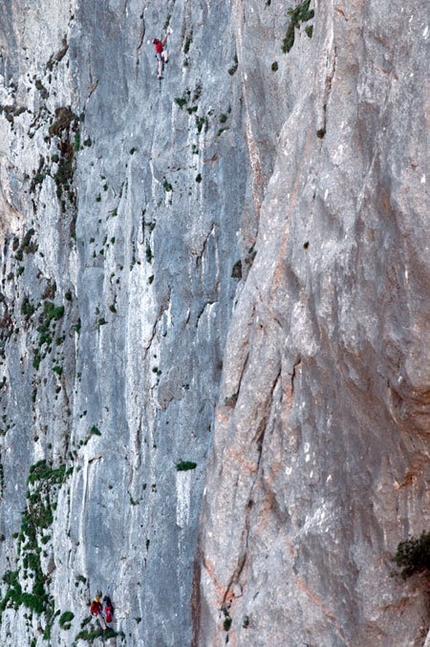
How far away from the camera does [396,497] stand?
18797 mm

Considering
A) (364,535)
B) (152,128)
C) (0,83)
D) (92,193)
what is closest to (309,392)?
(364,535)

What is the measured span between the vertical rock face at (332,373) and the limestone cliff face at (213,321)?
0.19ft

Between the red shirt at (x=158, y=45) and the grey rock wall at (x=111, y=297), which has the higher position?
→ the red shirt at (x=158, y=45)

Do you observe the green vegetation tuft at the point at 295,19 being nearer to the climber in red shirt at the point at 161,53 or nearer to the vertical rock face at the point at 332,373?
the vertical rock face at the point at 332,373

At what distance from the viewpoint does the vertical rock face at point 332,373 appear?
17.5 meters

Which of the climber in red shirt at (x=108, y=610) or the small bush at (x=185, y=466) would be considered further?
the climber in red shirt at (x=108, y=610)

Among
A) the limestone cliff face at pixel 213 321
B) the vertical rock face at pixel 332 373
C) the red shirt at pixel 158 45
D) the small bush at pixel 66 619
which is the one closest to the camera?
the vertical rock face at pixel 332 373

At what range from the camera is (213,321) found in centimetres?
3156

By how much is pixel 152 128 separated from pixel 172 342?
335 inches

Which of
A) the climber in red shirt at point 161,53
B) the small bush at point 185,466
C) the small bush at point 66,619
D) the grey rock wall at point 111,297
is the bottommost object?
the small bush at point 66,619

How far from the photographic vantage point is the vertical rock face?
57.5 ft

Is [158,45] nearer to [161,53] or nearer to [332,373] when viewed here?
[161,53]

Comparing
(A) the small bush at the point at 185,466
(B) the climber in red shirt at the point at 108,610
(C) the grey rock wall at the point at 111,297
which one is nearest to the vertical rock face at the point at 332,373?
(A) the small bush at the point at 185,466

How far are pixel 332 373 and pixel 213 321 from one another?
11688mm
